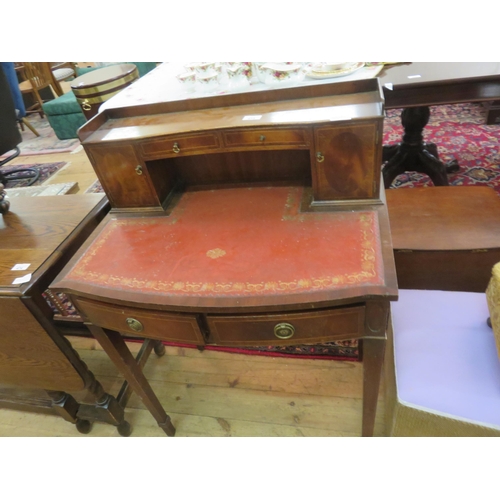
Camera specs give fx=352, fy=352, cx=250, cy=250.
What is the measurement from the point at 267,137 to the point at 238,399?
105cm

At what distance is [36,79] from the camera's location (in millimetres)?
4672

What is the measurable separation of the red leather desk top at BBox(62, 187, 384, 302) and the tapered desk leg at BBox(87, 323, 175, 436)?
0.70 ft

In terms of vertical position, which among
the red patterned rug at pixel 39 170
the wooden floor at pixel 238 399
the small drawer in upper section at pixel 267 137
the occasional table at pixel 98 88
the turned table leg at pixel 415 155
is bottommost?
the wooden floor at pixel 238 399

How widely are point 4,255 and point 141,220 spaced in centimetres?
43

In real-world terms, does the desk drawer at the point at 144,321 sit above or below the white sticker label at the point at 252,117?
below

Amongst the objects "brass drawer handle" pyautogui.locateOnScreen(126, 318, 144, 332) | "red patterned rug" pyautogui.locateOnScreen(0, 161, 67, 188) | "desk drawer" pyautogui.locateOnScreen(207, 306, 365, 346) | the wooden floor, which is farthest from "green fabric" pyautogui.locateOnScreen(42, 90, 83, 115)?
"desk drawer" pyautogui.locateOnScreen(207, 306, 365, 346)

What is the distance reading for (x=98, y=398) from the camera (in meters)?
1.28

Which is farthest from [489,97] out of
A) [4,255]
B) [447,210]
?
[4,255]

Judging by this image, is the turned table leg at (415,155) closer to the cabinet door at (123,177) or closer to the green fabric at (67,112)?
the cabinet door at (123,177)

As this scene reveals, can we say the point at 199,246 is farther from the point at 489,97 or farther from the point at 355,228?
the point at 489,97

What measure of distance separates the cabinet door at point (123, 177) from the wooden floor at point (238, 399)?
84 centimetres

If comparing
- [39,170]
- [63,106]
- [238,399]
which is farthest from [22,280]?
[63,106]

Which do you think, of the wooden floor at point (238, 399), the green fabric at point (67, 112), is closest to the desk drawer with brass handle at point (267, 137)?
the wooden floor at point (238, 399)

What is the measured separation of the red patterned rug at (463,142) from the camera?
2252mm
